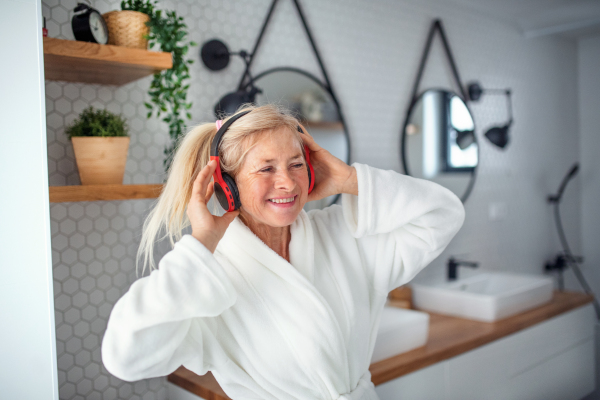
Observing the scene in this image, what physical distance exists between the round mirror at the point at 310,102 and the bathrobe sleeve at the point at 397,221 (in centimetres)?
74

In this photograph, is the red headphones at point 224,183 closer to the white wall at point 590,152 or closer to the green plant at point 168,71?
the green plant at point 168,71

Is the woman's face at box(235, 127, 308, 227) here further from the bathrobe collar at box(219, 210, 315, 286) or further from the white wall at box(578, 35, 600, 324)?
the white wall at box(578, 35, 600, 324)

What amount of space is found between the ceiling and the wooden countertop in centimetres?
167

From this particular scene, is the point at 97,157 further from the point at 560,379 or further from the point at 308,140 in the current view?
the point at 560,379

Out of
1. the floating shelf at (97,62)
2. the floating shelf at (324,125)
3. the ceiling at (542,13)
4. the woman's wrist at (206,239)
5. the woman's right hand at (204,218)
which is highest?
the ceiling at (542,13)

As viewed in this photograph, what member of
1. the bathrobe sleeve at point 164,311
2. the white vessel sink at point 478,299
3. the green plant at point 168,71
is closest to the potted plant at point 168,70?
the green plant at point 168,71

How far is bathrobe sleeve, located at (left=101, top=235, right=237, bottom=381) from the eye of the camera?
2.93 feet

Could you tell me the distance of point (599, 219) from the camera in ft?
12.6

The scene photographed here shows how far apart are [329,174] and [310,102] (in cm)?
89

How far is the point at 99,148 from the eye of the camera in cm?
140

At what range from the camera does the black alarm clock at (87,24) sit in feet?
4.39

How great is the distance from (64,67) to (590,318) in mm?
2731

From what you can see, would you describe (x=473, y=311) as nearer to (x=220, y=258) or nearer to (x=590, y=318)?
(x=590, y=318)

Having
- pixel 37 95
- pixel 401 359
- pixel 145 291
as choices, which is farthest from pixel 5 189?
pixel 401 359
